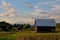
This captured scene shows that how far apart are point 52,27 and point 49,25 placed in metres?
0.76

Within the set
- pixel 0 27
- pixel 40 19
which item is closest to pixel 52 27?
pixel 40 19

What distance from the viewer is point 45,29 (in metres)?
44.5

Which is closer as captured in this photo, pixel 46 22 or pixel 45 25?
pixel 45 25

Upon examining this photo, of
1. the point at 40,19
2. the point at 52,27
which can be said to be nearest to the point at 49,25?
the point at 52,27

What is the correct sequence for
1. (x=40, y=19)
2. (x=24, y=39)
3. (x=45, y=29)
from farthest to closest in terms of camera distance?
(x=40, y=19), (x=45, y=29), (x=24, y=39)

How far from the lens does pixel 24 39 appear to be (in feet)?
52.6

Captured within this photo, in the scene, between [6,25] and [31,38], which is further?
[6,25]

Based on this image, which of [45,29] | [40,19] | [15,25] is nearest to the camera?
[45,29]

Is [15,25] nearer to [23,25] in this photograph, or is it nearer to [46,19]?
[23,25]

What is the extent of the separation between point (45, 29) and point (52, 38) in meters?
27.8

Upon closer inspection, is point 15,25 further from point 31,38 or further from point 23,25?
point 31,38

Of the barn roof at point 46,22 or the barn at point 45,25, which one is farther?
the barn roof at point 46,22

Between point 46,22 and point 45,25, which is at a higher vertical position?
point 46,22

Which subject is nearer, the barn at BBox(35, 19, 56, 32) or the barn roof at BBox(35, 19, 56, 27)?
the barn at BBox(35, 19, 56, 32)
